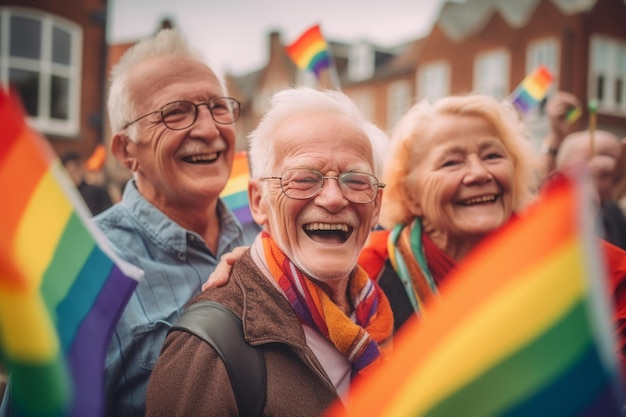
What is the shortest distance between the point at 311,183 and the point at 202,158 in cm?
70

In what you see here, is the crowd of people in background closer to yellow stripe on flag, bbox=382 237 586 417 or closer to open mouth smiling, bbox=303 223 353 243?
open mouth smiling, bbox=303 223 353 243

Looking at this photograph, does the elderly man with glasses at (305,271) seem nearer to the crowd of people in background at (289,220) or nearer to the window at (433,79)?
the crowd of people in background at (289,220)

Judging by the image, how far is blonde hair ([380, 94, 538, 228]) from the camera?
8.23 feet

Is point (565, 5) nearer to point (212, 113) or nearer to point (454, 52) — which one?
point (454, 52)

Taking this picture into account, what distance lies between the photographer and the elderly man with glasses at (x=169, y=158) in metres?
2.18

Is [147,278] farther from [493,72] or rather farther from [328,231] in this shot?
[493,72]

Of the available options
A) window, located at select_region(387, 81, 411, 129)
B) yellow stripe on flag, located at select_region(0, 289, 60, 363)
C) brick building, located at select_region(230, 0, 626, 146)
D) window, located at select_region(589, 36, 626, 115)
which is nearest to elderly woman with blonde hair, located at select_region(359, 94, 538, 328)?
yellow stripe on flag, located at select_region(0, 289, 60, 363)

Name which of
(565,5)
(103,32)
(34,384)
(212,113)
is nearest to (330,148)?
(212,113)

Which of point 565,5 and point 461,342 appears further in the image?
point 565,5

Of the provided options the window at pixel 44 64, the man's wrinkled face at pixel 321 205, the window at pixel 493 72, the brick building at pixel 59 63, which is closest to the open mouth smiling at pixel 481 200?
the man's wrinkled face at pixel 321 205

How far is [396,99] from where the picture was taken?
27.7 metres

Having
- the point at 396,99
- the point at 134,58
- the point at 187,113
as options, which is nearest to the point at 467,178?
the point at 187,113

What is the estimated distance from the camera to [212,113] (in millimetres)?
2311

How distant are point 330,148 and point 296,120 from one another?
146 millimetres
